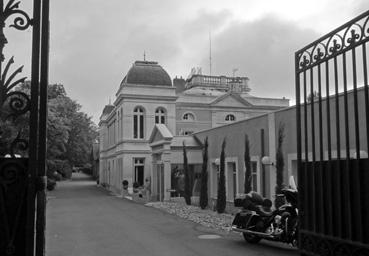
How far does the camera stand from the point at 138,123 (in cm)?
3972

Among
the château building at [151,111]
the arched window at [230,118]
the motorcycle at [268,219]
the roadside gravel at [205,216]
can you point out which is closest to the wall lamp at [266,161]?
the roadside gravel at [205,216]

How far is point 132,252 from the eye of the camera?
10820 mm

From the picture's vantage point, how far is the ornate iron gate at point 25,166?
3533 mm

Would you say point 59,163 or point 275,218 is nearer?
point 275,218

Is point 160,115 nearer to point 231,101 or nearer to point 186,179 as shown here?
point 231,101

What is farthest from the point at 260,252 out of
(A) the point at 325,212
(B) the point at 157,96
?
(B) the point at 157,96

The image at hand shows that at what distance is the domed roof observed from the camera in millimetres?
40656

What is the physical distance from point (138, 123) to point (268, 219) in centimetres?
2884

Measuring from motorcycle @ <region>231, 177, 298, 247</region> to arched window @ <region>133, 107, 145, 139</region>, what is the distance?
27706mm

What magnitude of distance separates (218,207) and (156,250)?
9347mm

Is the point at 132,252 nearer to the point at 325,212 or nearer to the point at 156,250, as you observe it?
the point at 156,250

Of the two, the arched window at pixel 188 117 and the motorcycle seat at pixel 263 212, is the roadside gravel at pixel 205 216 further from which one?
the arched window at pixel 188 117

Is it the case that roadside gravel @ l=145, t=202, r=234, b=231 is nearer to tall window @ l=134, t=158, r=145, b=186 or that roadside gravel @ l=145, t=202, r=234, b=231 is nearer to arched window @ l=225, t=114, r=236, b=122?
tall window @ l=134, t=158, r=145, b=186

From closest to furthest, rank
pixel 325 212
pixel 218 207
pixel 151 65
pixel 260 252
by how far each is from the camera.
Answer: pixel 325 212
pixel 260 252
pixel 218 207
pixel 151 65
